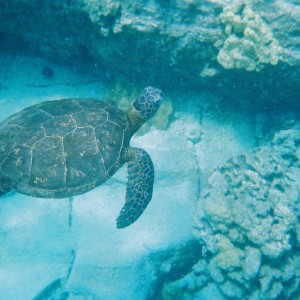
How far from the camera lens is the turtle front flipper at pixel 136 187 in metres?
3.70

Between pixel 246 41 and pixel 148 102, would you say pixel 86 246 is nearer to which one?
pixel 148 102

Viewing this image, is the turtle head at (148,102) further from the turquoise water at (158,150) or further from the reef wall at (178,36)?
the reef wall at (178,36)

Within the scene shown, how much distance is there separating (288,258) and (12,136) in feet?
16.3

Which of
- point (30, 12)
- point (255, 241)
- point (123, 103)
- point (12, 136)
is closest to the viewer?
point (12, 136)

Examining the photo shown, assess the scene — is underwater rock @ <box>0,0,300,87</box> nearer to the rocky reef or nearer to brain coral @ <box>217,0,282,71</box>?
brain coral @ <box>217,0,282,71</box>

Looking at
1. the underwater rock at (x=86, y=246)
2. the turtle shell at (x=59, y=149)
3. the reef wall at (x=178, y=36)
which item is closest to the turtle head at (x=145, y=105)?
the turtle shell at (x=59, y=149)

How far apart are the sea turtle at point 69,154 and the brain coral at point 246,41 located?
6.82ft

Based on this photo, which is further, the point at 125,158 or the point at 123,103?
the point at 123,103

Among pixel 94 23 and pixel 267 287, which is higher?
pixel 94 23

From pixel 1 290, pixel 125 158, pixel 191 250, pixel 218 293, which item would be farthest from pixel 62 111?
pixel 218 293

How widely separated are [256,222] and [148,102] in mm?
2812

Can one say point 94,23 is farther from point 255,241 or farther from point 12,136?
point 255,241

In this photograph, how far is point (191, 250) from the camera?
5164mm

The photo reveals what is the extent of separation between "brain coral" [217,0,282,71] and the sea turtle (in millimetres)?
2080
